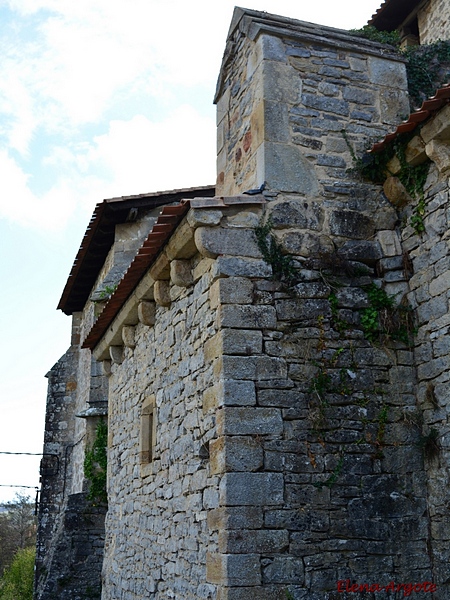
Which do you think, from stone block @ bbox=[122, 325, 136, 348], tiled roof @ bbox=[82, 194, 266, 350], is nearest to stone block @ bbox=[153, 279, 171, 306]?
tiled roof @ bbox=[82, 194, 266, 350]

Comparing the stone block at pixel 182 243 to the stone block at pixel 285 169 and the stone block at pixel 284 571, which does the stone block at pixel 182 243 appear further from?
the stone block at pixel 284 571

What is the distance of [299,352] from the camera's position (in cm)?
486

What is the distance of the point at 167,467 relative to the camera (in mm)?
5852

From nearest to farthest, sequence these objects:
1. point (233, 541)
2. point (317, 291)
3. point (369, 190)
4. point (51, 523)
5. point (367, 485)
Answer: point (233, 541)
point (367, 485)
point (317, 291)
point (369, 190)
point (51, 523)

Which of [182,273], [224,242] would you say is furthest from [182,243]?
[224,242]

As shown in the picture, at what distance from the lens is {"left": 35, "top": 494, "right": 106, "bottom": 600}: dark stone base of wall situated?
392 inches

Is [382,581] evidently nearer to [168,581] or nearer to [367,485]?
[367,485]

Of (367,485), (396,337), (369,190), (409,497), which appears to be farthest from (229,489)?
(369,190)

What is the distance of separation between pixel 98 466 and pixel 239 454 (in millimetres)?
Result: 6536

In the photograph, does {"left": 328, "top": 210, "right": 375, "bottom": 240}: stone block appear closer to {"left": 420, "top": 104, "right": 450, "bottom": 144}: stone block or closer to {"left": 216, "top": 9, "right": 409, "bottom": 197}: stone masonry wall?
{"left": 216, "top": 9, "right": 409, "bottom": 197}: stone masonry wall

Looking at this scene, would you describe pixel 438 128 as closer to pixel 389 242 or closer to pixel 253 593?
pixel 389 242

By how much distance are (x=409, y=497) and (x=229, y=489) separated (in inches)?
51.3

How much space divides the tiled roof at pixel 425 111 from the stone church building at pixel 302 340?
0.02 metres

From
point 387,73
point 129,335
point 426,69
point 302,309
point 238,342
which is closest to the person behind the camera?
point 238,342
